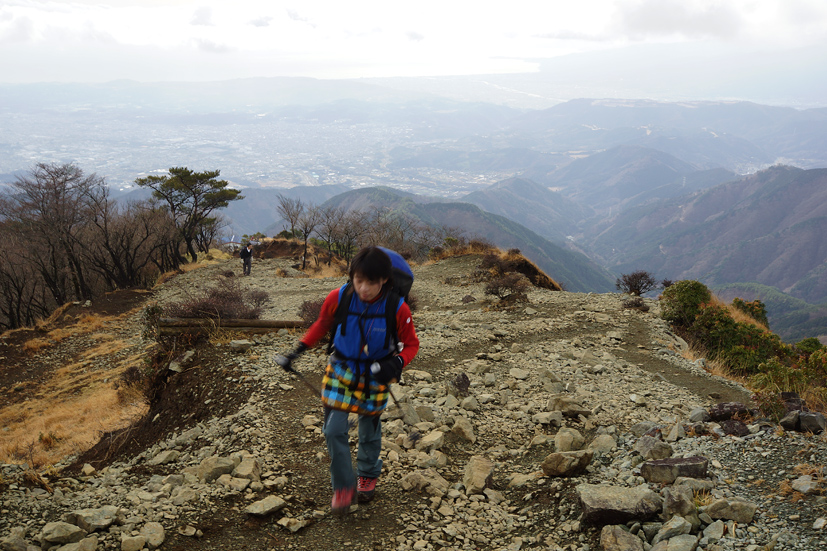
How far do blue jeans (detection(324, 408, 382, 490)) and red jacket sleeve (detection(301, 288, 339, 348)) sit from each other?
57cm

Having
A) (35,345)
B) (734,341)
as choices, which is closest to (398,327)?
(734,341)

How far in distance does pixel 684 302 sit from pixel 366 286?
38.7 ft

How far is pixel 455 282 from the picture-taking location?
1953 centimetres

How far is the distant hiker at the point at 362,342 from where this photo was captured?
330 centimetres

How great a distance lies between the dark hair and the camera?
3.23 m

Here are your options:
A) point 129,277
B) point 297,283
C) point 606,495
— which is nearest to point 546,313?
point 606,495

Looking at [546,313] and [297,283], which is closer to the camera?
[546,313]

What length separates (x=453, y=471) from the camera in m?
4.81

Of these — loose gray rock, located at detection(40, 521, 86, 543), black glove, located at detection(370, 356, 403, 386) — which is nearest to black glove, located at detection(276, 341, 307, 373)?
black glove, located at detection(370, 356, 403, 386)

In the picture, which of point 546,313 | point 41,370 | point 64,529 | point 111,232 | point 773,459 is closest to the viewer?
point 64,529

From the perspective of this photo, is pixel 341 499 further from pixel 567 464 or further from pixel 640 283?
pixel 640 283

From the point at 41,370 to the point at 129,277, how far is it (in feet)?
53.1

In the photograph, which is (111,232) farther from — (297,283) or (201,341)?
(201,341)

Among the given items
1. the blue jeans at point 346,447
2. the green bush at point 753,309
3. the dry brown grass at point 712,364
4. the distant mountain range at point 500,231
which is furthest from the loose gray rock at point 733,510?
the distant mountain range at point 500,231
